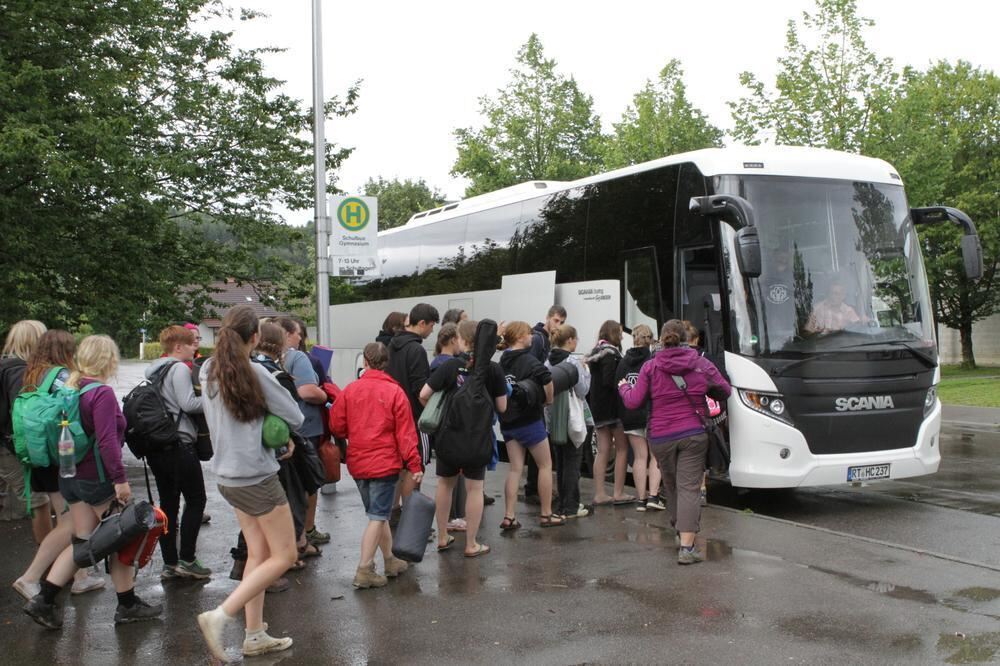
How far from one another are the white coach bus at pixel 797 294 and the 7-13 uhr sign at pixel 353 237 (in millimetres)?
3147

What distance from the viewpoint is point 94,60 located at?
40.8ft

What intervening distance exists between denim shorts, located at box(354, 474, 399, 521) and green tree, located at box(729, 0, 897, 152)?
22246 mm

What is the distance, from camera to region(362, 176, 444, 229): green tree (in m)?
62.3

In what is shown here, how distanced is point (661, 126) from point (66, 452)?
96.5 feet

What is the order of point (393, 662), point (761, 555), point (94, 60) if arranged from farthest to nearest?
point (94, 60) → point (761, 555) → point (393, 662)

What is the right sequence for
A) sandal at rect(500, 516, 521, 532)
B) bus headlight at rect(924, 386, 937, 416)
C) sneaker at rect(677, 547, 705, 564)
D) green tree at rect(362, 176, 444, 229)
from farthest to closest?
green tree at rect(362, 176, 444, 229)
bus headlight at rect(924, 386, 937, 416)
sandal at rect(500, 516, 521, 532)
sneaker at rect(677, 547, 705, 564)

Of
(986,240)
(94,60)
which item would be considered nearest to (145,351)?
(986,240)

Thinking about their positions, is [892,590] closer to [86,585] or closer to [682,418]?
[682,418]

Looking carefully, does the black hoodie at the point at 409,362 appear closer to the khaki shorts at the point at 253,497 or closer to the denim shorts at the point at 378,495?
the denim shorts at the point at 378,495

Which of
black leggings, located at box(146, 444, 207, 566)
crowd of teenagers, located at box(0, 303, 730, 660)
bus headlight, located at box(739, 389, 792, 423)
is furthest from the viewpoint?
bus headlight, located at box(739, 389, 792, 423)

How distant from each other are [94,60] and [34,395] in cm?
749

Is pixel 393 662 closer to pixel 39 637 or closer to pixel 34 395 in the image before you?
pixel 39 637

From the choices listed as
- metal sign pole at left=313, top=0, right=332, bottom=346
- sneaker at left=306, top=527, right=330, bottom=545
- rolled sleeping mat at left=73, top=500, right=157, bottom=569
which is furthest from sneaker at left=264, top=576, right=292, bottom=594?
metal sign pole at left=313, top=0, right=332, bottom=346

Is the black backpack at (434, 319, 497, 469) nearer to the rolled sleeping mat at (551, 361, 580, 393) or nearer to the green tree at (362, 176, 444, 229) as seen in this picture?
the rolled sleeping mat at (551, 361, 580, 393)
